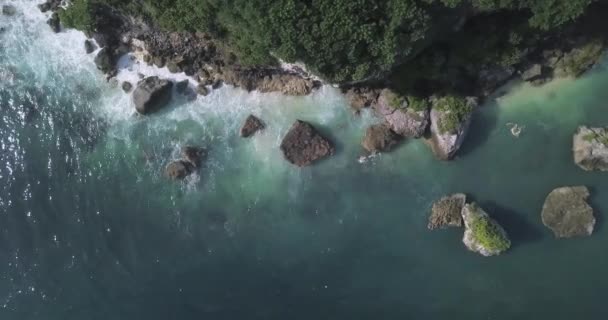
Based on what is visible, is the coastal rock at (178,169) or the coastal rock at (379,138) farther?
the coastal rock at (178,169)

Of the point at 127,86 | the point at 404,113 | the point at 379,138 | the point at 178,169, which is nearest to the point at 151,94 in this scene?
the point at 127,86

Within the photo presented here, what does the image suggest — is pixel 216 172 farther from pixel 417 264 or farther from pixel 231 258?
pixel 417 264

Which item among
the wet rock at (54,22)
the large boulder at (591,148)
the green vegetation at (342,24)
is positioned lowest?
the large boulder at (591,148)

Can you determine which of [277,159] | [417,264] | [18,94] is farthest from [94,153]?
[417,264]

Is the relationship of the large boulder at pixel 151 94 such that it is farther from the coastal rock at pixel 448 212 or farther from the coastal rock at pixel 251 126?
the coastal rock at pixel 448 212

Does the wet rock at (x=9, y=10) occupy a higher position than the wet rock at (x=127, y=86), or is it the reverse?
the wet rock at (x=9, y=10)

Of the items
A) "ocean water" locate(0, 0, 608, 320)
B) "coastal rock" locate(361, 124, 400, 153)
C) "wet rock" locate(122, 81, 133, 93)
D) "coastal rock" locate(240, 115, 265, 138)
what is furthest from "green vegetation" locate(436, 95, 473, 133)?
"wet rock" locate(122, 81, 133, 93)

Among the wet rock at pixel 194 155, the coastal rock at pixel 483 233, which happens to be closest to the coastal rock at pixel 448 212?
the coastal rock at pixel 483 233
